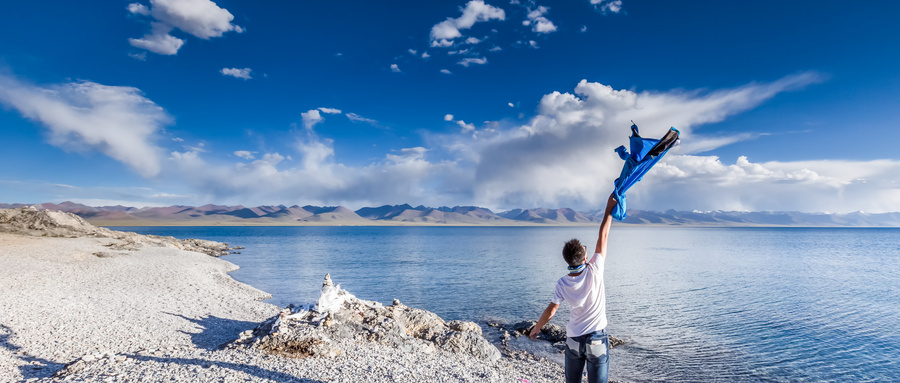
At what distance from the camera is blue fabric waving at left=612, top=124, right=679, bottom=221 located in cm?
544

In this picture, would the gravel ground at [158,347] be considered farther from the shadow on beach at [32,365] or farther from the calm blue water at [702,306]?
the calm blue water at [702,306]

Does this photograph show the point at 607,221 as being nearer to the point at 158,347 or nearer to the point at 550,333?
the point at 158,347

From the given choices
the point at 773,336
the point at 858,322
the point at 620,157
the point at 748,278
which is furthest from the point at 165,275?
the point at 748,278

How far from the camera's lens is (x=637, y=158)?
5562 millimetres

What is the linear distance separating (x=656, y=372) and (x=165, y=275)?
30918 millimetres

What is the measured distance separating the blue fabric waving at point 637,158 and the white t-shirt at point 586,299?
863mm

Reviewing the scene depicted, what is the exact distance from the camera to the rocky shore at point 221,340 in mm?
10461

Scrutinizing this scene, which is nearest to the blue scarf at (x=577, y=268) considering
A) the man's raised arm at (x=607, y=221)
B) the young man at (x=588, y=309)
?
the young man at (x=588, y=309)

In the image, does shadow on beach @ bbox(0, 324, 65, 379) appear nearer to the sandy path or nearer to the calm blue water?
the sandy path

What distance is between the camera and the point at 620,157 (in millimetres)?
5984

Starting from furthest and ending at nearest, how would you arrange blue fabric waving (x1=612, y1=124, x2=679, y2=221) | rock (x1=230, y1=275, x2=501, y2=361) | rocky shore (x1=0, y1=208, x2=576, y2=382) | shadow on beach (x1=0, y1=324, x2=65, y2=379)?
rock (x1=230, y1=275, x2=501, y2=361), rocky shore (x1=0, y1=208, x2=576, y2=382), shadow on beach (x1=0, y1=324, x2=65, y2=379), blue fabric waving (x1=612, y1=124, x2=679, y2=221)

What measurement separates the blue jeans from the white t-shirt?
11 centimetres

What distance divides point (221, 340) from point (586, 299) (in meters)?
12.5

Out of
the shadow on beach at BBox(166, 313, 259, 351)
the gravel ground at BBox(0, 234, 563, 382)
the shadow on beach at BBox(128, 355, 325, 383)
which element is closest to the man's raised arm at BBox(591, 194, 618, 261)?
the gravel ground at BBox(0, 234, 563, 382)
